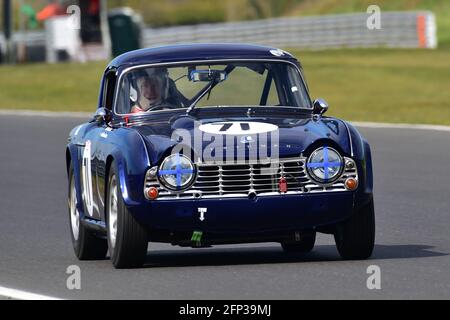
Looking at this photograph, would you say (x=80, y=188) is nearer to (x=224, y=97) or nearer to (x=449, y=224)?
(x=224, y=97)

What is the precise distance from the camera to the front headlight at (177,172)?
367 inches

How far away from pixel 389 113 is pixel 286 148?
→ 2012 centimetres

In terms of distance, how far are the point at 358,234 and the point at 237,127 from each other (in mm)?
1069

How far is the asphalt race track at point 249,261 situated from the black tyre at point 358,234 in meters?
0.09

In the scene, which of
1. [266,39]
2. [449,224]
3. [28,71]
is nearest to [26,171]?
[449,224]

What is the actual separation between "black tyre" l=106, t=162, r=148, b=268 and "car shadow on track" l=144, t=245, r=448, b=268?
301 millimetres

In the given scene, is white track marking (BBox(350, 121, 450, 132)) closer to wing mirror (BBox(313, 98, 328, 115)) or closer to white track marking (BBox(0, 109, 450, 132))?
white track marking (BBox(0, 109, 450, 132))

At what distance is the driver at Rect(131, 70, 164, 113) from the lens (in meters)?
10.6

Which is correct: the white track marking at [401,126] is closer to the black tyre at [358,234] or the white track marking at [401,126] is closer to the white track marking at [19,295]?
the black tyre at [358,234]

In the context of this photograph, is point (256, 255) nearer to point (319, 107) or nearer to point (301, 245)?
point (301, 245)

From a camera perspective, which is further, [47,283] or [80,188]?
[80,188]

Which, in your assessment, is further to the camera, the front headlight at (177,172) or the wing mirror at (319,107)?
the wing mirror at (319,107)

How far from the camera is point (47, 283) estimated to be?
923 cm

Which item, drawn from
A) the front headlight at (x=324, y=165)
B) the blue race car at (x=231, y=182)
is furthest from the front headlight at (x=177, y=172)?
the front headlight at (x=324, y=165)
